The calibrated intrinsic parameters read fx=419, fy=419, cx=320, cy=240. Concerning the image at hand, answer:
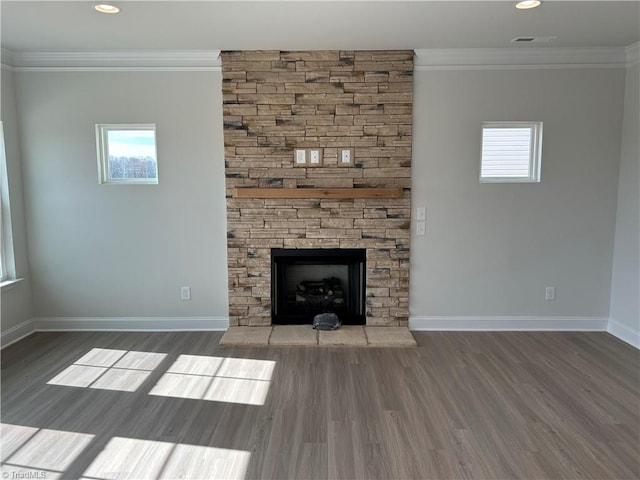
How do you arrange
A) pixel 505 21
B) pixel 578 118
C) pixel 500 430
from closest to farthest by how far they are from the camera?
pixel 500 430
pixel 505 21
pixel 578 118

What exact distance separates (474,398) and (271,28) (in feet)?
9.94

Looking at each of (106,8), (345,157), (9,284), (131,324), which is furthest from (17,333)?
(345,157)

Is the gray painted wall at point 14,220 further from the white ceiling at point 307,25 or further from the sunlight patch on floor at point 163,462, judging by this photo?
the sunlight patch on floor at point 163,462

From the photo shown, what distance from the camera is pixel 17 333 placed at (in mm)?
3838

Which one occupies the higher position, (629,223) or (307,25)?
(307,25)

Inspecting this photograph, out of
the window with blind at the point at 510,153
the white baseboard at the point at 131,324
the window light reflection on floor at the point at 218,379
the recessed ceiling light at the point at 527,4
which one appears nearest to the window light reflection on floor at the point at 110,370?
the window light reflection on floor at the point at 218,379

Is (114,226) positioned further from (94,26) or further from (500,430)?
(500,430)

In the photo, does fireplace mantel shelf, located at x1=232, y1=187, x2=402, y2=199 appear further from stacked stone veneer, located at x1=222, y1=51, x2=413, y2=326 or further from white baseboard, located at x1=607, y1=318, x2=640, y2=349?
white baseboard, located at x1=607, y1=318, x2=640, y2=349

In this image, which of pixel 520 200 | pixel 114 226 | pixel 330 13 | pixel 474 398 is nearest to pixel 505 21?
pixel 330 13

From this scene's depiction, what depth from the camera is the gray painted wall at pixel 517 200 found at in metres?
3.84

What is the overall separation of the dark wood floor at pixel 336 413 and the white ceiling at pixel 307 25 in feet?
8.43

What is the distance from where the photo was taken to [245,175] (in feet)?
12.8

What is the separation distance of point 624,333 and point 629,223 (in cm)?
100

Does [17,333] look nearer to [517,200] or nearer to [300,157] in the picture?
[300,157]
